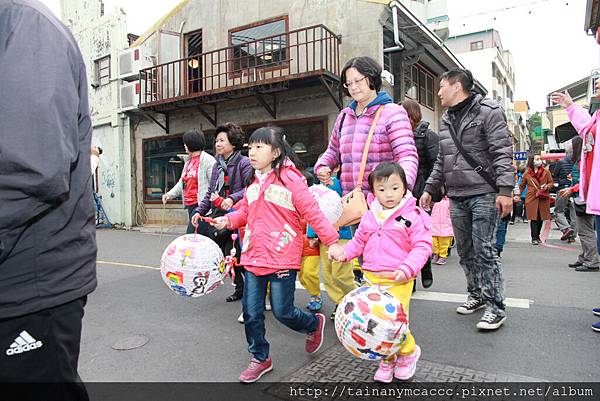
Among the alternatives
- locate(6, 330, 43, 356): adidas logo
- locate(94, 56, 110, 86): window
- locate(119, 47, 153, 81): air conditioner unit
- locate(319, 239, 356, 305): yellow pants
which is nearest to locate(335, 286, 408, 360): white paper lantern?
locate(319, 239, 356, 305): yellow pants

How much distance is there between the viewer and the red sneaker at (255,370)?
279 cm

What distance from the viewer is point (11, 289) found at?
4.13 feet

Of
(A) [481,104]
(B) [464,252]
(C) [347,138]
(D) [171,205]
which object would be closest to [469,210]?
(B) [464,252]

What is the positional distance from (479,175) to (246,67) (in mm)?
10454

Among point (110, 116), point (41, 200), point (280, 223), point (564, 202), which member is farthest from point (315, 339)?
point (110, 116)

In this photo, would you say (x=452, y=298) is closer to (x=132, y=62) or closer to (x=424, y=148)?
(x=424, y=148)

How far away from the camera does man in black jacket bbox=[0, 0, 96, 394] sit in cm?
118

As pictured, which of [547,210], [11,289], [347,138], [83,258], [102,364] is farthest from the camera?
[547,210]

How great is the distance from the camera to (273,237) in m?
2.84

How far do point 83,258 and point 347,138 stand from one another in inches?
94.5

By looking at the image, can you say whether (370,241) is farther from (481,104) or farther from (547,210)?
(547,210)

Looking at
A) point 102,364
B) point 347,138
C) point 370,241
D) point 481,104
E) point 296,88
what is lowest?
point 102,364

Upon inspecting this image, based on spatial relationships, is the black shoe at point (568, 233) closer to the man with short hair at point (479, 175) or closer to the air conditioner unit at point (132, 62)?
the man with short hair at point (479, 175)

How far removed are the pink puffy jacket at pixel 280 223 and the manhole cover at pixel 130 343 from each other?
4.70 ft
